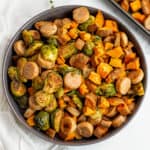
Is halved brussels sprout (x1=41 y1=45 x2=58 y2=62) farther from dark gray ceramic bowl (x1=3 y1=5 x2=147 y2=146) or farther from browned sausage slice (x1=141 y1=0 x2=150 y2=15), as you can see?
browned sausage slice (x1=141 y1=0 x2=150 y2=15)

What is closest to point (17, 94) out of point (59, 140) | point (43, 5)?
point (59, 140)

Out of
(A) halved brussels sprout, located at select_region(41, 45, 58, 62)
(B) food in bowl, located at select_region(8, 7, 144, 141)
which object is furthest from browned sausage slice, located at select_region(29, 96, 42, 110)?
(A) halved brussels sprout, located at select_region(41, 45, 58, 62)

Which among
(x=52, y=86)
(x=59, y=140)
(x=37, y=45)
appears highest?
(x=37, y=45)

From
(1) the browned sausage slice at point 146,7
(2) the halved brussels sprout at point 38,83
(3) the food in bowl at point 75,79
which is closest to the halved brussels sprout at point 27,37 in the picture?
(3) the food in bowl at point 75,79

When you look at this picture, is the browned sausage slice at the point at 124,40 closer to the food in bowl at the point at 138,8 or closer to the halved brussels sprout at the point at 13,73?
the food in bowl at the point at 138,8

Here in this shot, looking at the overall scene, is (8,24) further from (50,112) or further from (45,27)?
(50,112)
